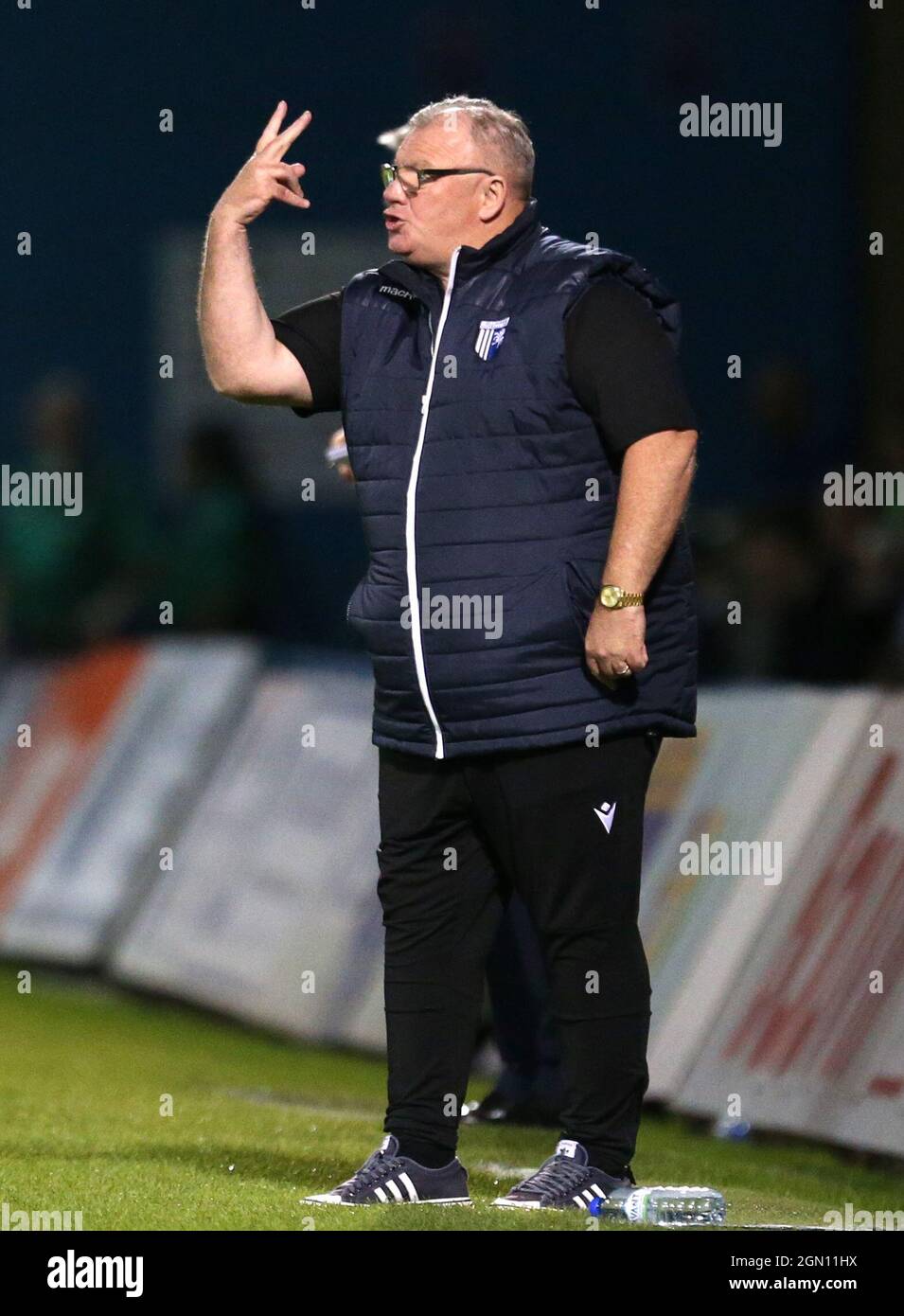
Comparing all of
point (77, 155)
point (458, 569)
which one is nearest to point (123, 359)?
point (77, 155)

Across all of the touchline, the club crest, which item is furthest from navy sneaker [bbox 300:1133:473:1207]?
the touchline

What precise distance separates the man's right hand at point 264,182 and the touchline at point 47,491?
7.61 meters

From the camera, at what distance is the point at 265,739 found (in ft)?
33.8

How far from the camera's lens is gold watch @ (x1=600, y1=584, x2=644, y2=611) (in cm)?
511

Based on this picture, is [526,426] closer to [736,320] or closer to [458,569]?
[458,569]

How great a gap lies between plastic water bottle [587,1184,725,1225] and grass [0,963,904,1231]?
3.1 inches

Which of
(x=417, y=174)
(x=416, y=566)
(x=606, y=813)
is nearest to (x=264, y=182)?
(x=417, y=174)

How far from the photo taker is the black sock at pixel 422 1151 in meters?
5.38

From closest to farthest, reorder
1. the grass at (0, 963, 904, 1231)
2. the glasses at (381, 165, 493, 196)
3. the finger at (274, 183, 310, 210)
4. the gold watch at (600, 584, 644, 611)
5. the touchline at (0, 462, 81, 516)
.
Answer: the gold watch at (600, 584, 644, 611), the grass at (0, 963, 904, 1231), the glasses at (381, 165, 493, 196), the finger at (274, 183, 310, 210), the touchline at (0, 462, 81, 516)

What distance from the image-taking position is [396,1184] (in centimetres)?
530

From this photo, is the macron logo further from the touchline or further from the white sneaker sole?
the touchline

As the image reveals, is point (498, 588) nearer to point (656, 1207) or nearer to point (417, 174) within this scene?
point (417, 174)

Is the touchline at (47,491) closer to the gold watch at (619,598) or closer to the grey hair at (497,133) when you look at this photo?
the grey hair at (497,133)
